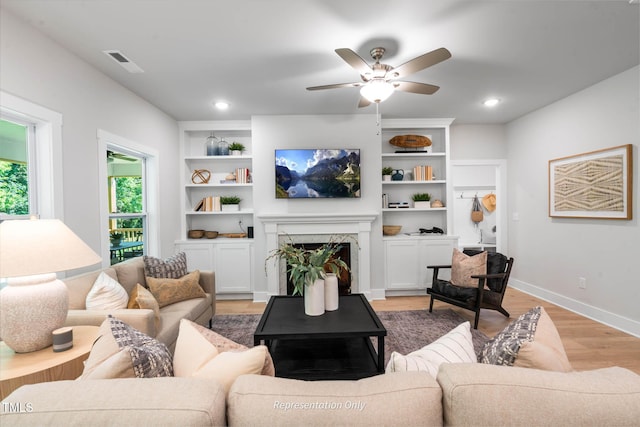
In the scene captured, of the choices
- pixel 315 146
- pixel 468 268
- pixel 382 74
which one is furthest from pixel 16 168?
pixel 468 268

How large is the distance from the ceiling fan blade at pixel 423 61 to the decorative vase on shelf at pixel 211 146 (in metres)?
2.91

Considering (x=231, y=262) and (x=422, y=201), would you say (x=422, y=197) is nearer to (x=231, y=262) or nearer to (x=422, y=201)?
(x=422, y=201)

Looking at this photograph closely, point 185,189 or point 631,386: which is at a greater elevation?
point 185,189

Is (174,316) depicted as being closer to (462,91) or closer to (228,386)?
(228,386)

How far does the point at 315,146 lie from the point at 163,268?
8.23ft

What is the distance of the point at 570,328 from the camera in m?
3.11

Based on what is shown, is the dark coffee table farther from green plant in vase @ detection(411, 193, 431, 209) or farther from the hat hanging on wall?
the hat hanging on wall

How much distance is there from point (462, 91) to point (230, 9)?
2.65m

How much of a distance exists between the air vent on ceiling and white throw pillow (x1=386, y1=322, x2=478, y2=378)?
3007mm

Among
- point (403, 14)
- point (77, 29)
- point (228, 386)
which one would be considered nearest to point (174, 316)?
point (228, 386)

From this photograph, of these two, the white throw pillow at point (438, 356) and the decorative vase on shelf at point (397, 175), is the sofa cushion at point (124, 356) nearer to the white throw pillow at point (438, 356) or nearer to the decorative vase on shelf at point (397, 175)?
the white throw pillow at point (438, 356)

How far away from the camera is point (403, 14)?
2.00 metres

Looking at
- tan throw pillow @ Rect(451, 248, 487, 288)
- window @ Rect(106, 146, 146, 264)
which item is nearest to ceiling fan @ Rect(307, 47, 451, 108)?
tan throw pillow @ Rect(451, 248, 487, 288)

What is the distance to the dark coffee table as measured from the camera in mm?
1935
